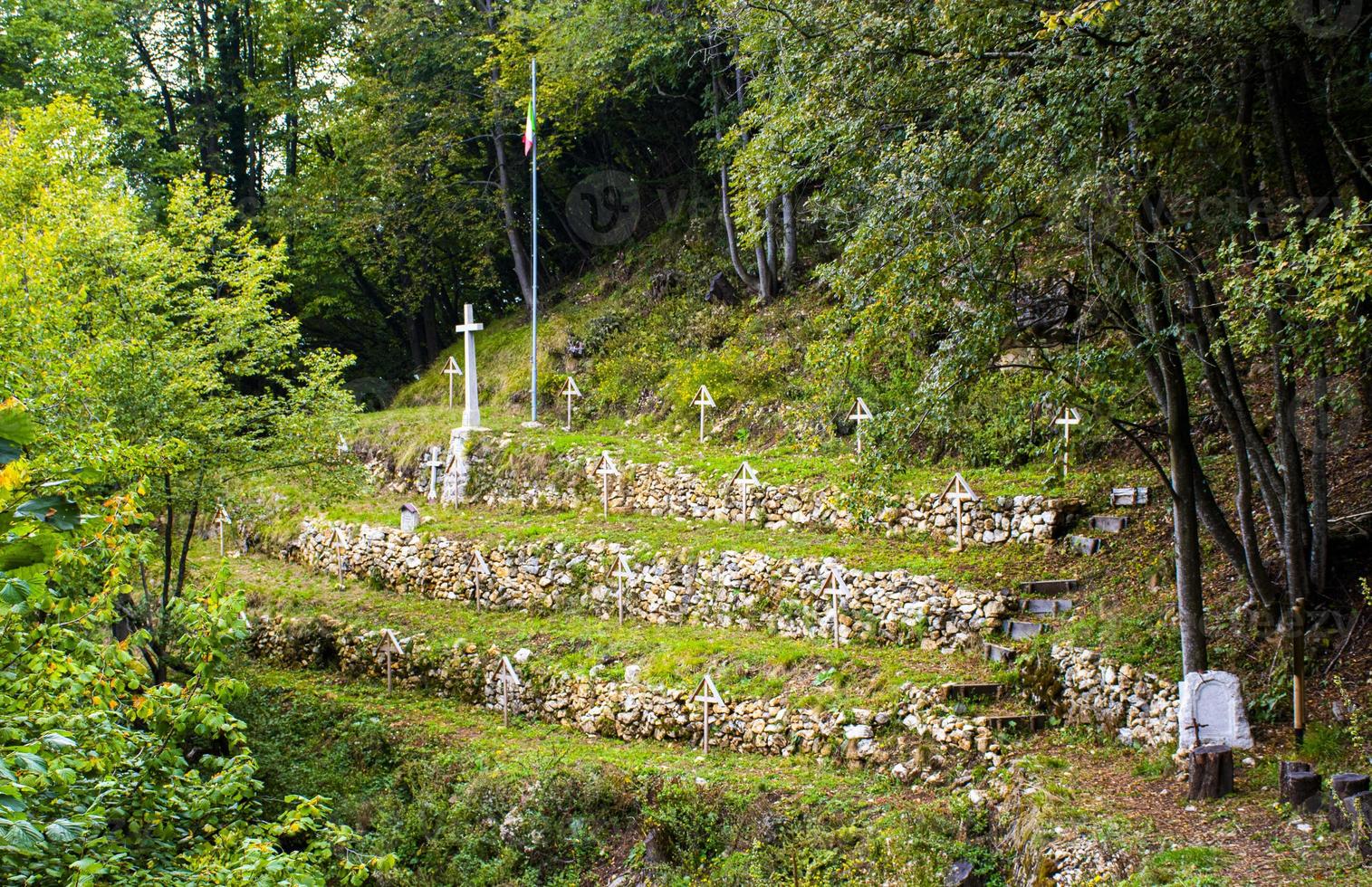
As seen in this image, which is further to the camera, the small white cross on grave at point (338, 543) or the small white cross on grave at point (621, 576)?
the small white cross on grave at point (338, 543)

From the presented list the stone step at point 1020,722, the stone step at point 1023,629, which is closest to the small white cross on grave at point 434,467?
the stone step at point 1023,629

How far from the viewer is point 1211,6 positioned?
24.8 feet

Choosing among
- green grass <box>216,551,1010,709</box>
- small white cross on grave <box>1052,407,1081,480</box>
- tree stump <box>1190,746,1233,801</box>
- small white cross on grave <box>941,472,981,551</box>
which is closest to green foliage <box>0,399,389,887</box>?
green grass <box>216,551,1010,709</box>

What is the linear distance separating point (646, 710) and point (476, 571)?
192 inches

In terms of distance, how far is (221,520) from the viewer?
17875mm

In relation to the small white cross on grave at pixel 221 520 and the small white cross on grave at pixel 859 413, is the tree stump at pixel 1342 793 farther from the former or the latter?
the small white cross on grave at pixel 221 520

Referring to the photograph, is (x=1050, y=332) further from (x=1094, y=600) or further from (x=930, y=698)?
(x=930, y=698)

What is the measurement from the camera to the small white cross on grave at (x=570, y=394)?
65.7 ft

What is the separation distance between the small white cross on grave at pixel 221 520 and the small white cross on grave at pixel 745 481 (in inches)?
295

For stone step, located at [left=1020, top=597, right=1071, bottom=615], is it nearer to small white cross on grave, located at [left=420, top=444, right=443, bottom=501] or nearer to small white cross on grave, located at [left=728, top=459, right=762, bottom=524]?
small white cross on grave, located at [left=728, top=459, right=762, bottom=524]

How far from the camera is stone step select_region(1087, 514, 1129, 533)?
1195 cm

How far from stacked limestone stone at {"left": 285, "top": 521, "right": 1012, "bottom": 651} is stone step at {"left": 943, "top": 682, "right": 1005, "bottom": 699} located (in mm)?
1064

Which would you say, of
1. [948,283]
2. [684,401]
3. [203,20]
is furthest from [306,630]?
[203,20]

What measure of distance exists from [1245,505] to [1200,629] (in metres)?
1.19
